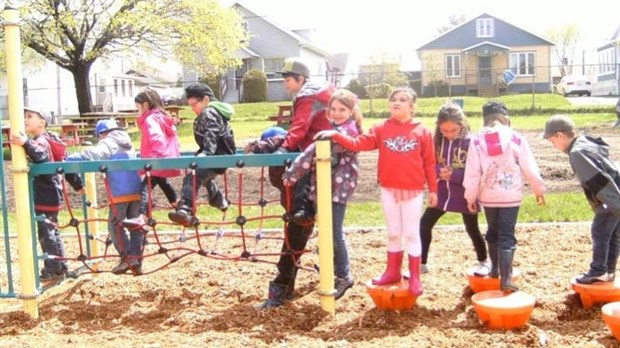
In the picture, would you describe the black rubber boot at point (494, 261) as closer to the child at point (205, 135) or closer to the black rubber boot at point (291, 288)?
the black rubber boot at point (291, 288)

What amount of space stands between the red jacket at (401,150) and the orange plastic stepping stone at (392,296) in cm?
66

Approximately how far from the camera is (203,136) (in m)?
5.77

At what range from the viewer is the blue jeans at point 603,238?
483cm

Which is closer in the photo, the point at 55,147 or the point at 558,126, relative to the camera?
the point at 558,126

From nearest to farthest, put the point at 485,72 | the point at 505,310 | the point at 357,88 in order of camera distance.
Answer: the point at 505,310 < the point at 357,88 < the point at 485,72

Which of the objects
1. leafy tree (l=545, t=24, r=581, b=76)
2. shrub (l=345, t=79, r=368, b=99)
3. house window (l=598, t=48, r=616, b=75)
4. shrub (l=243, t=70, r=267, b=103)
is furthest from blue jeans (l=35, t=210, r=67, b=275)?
leafy tree (l=545, t=24, r=581, b=76)

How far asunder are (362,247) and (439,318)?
240cm

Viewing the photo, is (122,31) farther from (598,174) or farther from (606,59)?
(606,59)

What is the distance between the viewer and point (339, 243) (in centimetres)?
518

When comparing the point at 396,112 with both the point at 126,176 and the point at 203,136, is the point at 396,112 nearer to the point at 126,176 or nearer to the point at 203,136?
the point at 203,136

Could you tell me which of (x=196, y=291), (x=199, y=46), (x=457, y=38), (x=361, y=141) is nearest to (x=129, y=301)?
(x=196, y=291)

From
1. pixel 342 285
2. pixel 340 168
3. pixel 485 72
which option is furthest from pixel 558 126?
pixel 485 72

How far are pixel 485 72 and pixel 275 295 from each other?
1851 inches

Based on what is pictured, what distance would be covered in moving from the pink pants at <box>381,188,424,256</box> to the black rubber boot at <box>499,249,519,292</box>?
0.52 meters
